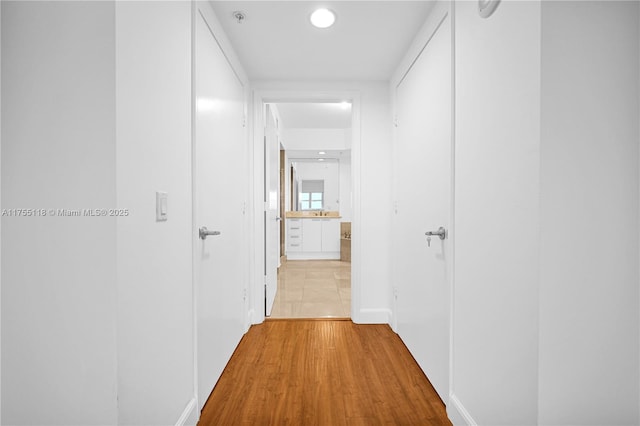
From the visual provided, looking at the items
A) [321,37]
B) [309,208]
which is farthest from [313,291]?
[309,208]

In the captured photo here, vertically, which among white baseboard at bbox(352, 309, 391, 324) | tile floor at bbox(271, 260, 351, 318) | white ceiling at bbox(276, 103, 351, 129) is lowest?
tile floor at bbox(271, 260, 351, 318)

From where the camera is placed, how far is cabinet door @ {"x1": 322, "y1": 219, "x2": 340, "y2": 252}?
6.31 meters

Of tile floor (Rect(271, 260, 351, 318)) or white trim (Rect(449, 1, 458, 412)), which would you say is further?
tile floor (Rect(271, 260, 351, 318))

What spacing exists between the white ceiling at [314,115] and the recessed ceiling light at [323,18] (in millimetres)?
2408

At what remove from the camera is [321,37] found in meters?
2.10

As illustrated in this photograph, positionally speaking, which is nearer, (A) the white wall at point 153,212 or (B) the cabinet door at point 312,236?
(A) the white wall at point 153,212

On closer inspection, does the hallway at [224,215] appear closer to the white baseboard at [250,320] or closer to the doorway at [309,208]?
the white baseboard at [250,320]

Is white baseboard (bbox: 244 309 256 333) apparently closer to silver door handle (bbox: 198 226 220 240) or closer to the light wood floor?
the light wood floor

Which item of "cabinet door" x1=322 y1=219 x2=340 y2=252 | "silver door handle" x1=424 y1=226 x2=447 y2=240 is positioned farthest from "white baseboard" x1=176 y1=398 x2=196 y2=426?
"cabinet door" x1=322 y1=219 x2=340 y2=252

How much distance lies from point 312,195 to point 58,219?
21.3ft

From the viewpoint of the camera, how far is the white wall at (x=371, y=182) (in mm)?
2768

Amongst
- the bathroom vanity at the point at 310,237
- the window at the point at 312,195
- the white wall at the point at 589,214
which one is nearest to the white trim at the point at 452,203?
the white wall at the point at 589,214

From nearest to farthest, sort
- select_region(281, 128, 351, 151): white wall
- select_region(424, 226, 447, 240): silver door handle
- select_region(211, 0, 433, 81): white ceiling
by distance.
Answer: select_region(424, 226, 447, 240): silver door handle
select_region(211, 0, 433, 81): white ceiling
select_region(281, 128, 351, 151): white wall

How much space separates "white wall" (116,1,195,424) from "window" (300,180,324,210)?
19.3 feet
